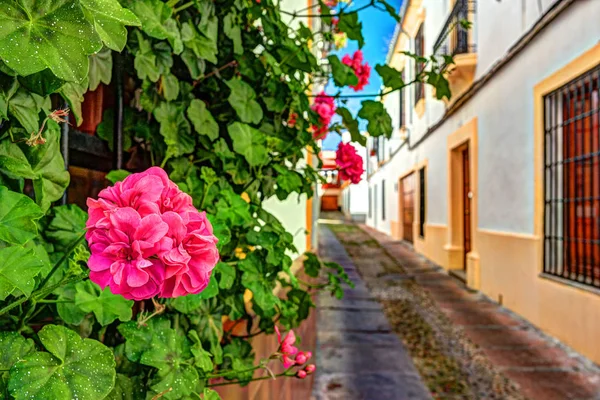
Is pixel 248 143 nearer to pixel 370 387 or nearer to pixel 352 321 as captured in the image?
pixel 370 387

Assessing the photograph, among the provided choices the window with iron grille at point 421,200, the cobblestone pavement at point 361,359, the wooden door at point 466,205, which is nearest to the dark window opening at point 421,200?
the window with iron grille at point 421,200

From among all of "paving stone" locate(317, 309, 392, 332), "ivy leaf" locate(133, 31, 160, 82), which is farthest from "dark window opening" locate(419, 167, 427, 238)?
"ivy leaf" locate(133, 31, 160, 82)

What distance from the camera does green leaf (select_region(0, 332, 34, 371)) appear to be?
57cm

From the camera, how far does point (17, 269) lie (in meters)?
0.50

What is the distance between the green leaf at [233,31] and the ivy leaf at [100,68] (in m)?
0.37

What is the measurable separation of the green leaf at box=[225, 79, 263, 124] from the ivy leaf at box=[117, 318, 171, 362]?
1.79ft

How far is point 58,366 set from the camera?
55cm

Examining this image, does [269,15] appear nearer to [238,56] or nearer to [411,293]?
[238,56]

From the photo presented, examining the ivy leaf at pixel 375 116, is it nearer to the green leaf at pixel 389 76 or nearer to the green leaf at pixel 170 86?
the green leaf at pixel 389 76

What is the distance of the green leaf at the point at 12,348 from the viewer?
565 millimetres

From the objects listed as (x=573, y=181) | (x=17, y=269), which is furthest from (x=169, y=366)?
(x=573, y=181)

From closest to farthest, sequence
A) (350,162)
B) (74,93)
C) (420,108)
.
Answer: (74,93)
(350,162)
(420,108)

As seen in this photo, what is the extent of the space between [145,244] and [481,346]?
428 centimetres

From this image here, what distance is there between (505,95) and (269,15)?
17.1 feet
